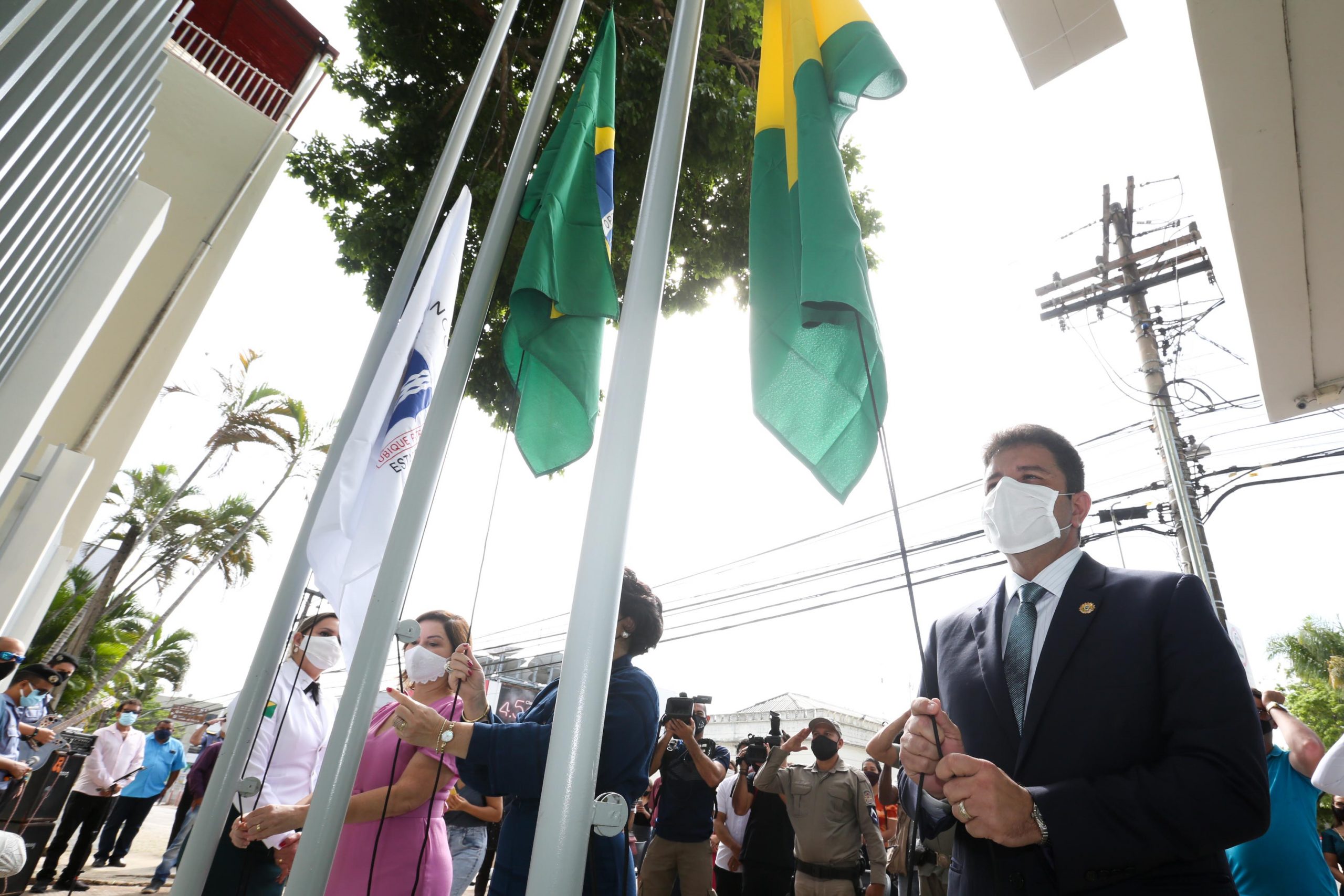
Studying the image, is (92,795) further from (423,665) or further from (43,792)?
(423,665)

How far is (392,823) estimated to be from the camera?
2445 mm

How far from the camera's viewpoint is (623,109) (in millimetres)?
6301

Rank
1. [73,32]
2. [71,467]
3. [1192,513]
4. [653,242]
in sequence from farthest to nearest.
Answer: [1192,513], [71,467], [73,32], [653,242]

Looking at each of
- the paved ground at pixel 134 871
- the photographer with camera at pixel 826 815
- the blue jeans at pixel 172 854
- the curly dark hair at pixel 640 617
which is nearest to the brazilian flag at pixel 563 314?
the curly dark hair at pixel 640 617

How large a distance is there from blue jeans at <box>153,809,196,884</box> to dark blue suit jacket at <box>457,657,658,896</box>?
6528mm

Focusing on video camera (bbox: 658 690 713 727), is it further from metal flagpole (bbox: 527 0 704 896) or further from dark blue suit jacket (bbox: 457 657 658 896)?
metal flagpole (bbox: 527 0 704 896)

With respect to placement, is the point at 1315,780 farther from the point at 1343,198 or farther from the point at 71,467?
the point at 71,467

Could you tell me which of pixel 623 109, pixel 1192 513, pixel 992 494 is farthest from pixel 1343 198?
pixel 1192 513

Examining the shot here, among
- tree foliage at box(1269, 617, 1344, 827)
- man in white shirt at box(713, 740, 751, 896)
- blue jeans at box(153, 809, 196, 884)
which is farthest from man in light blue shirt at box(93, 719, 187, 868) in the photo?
tree foliage at box(1269, 617, 1344, 827)

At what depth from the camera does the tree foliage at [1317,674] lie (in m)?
22.1

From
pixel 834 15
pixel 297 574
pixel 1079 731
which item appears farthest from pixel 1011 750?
pixel 297 574

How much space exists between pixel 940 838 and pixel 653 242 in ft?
5.80

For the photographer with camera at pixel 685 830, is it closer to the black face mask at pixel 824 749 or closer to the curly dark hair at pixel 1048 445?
the black face mask at pixel 824 749

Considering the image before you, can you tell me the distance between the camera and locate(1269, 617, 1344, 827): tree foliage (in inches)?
869
